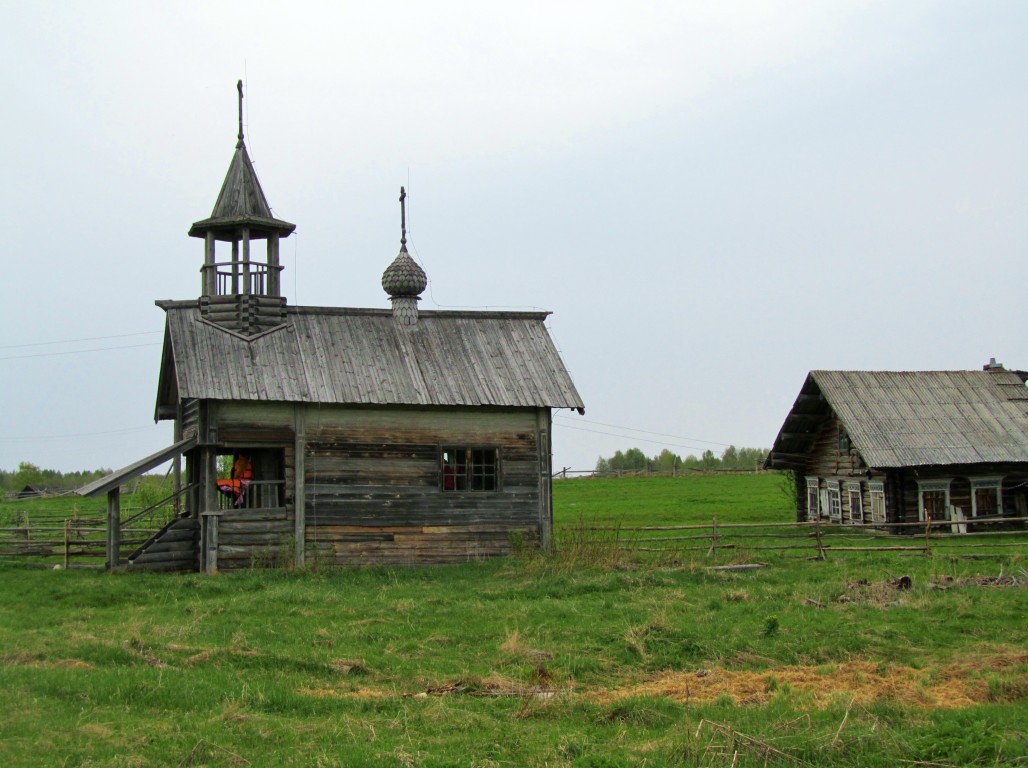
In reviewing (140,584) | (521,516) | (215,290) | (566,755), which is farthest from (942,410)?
(566,755)

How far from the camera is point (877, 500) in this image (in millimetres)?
31375

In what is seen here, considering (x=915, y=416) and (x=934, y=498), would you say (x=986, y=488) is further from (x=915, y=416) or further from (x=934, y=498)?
(x=915, y=416)

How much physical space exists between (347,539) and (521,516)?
3864 millimetres

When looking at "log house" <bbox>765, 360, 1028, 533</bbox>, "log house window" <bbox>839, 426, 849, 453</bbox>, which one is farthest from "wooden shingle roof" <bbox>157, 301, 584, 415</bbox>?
"log house window" <bbox>839, 426, 849, 453</bbox>

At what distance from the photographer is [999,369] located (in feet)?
117

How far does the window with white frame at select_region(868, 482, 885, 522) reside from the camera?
30953mm

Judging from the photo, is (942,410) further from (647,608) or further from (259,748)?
(259,748)

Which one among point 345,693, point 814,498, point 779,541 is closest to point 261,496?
point 345,693

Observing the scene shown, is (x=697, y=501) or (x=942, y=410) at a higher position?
(x=942, y=410)

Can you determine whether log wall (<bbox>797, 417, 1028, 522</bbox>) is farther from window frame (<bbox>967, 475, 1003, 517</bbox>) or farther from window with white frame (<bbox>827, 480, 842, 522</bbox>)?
window with white frame (<bbox>827, 480, 842, 522</bbox>)

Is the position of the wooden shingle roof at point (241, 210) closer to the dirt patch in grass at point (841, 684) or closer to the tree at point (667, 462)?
the dirt patch in grass at point (841, 684)

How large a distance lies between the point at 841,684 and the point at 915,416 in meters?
21.9

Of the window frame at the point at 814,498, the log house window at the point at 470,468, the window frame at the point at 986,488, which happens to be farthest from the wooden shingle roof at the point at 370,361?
the window frame at the point at 986,488

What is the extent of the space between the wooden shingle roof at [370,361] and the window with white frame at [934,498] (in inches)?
490
